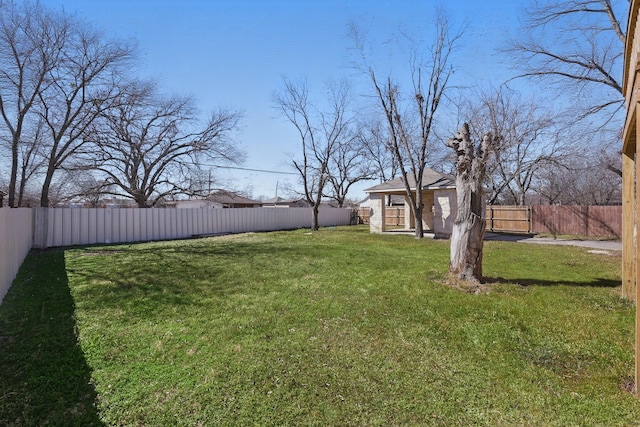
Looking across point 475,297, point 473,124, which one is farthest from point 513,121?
point 475,297

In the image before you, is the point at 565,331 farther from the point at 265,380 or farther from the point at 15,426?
the point at 15,426

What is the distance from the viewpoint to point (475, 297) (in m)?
4.96

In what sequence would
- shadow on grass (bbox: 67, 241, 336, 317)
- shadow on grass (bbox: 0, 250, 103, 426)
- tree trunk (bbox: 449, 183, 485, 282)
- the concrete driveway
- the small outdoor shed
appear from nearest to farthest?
1. shadow on grass (bbox: 0, 250, 103, 426)
2. shadow on grass (bbox: 67, 241, 336, 317)
3. tree trunk (bbox: 449, 183, 485, 282)
4. the concrete driveway
5. the small outdoor shed

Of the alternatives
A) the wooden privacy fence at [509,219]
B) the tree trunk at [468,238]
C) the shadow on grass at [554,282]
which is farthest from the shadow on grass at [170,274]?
the wooden privacy fence at [509,219]

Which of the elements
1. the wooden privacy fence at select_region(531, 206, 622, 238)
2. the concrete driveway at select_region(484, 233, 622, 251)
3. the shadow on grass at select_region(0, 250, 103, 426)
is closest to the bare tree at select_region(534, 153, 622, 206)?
the wooden privacy fence at select_region(531, 206, 622, 238)

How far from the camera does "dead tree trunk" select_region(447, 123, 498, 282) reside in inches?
227

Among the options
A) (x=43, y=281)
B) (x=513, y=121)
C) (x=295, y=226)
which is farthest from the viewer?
(x=295, y=226)

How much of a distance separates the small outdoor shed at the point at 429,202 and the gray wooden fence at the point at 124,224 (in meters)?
6.04

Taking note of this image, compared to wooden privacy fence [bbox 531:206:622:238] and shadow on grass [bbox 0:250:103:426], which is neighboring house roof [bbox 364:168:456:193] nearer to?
wooden privacy fence [bbox 531:206:622:238]

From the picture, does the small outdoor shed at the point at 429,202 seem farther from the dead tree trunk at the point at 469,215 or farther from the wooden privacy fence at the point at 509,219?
the dead tree trunk at the point at 469,215

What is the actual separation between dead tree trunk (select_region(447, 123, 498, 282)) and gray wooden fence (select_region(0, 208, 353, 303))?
7442 mm

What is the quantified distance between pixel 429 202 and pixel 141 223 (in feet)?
48.1

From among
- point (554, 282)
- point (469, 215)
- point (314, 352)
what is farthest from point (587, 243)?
point (314, 352)

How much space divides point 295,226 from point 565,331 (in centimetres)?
1791
